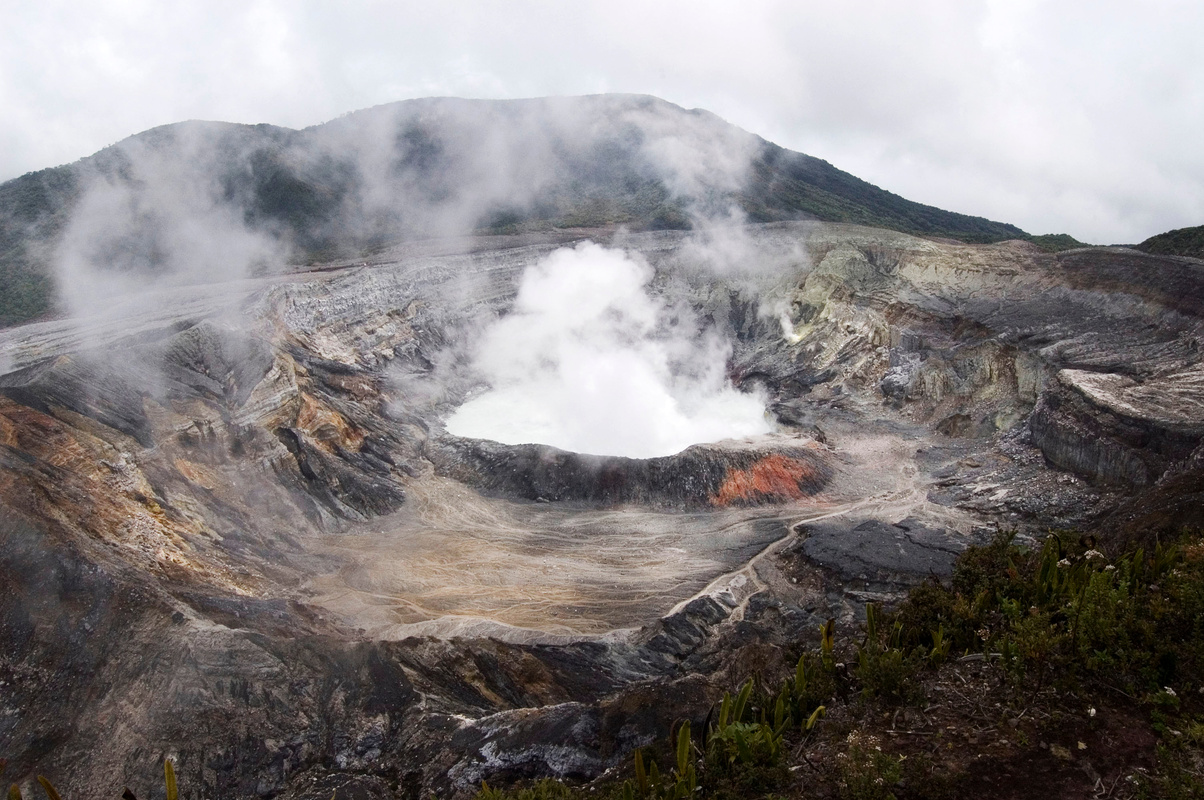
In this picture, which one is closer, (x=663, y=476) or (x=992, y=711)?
(x=992, y=711)

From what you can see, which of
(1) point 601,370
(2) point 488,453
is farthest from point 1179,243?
(2) point 488,453

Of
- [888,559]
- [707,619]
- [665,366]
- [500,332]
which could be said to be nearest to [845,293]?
[665,366]

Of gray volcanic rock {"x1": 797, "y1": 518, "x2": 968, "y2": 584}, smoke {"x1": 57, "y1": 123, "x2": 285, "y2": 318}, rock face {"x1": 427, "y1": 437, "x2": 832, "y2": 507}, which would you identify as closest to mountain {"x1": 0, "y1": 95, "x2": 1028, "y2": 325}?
smoke {"x1": 57, "y1": 123, "x2": 285, "y2": 318}

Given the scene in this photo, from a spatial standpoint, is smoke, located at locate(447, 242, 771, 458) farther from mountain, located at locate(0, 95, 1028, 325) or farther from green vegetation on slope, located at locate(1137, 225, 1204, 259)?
green vegetation on slope, located at locate(1137, 225, 1204, 259)

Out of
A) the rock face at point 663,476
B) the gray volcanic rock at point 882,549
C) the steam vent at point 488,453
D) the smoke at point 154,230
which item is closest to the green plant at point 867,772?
the steam vent at point 488,453

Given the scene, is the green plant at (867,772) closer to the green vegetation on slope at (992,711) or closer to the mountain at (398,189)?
the green vegetation on slope at (992,711)

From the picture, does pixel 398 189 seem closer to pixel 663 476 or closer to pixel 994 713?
pixel 663 476
